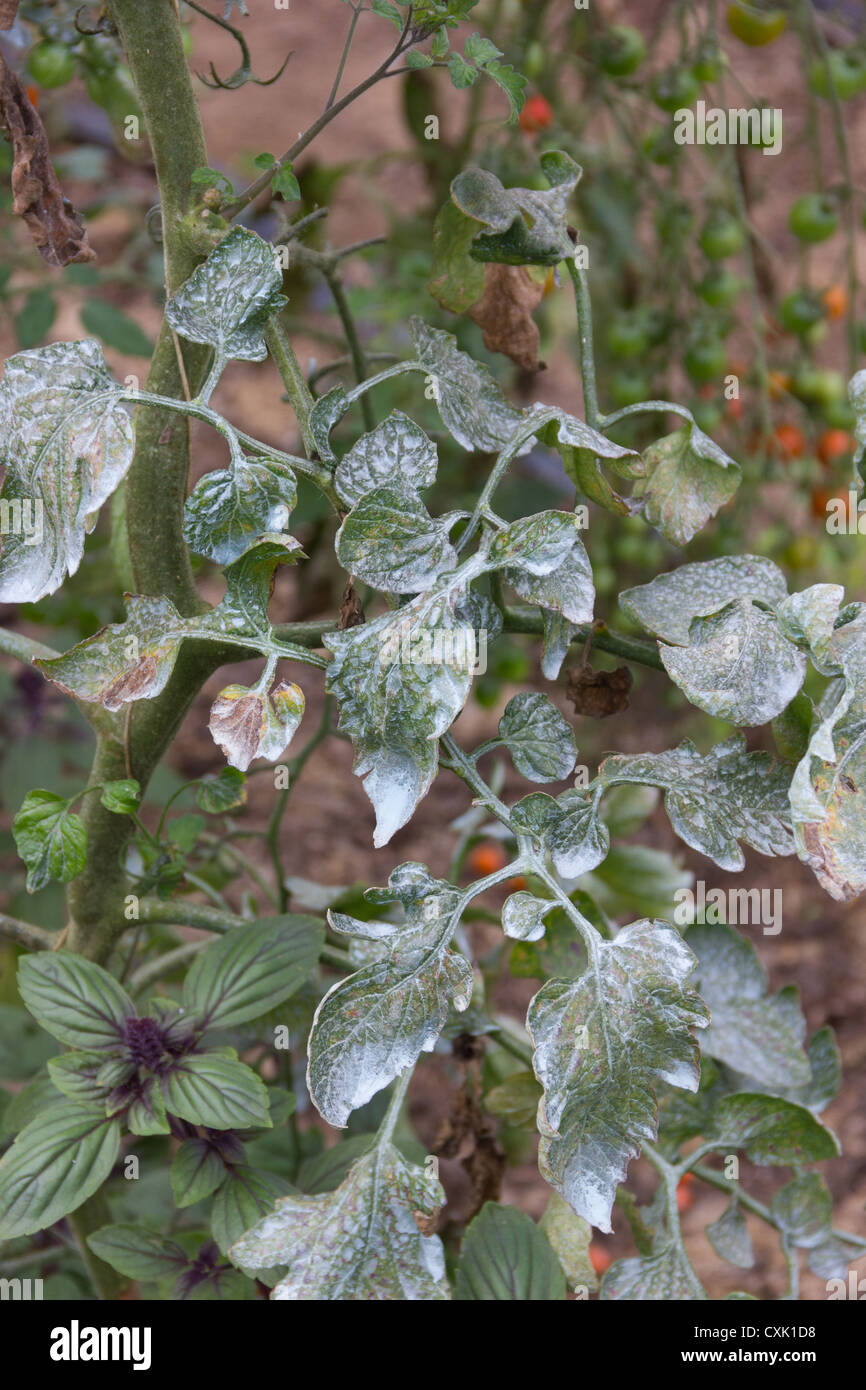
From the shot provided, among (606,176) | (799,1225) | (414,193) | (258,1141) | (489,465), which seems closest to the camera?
(799,1225)

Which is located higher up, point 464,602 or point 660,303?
point 660,303

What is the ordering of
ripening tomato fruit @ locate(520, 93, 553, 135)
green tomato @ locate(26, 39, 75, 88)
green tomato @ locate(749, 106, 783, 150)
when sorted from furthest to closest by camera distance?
ripening tomato fruit @ locate(520, 93, 553, 135) → green tomato @ locate(749, 106, 783, 150) → green tomato @ locate(26, 39, 75, 88)

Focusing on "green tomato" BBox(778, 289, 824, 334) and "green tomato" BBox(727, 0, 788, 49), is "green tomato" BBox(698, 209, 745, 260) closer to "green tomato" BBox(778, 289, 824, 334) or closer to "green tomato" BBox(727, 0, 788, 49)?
"green tomato" BBox(778, 289, 824, 334)

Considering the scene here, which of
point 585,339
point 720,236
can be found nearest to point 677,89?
point 720,236

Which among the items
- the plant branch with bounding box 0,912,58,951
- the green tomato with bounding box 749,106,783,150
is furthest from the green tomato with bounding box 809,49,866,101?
the plant branch with bounding box 0,912,58,951

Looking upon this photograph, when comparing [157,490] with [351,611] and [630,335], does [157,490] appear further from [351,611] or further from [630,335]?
[630,335]

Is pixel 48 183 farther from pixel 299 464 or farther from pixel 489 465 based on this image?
pixel 489 465
